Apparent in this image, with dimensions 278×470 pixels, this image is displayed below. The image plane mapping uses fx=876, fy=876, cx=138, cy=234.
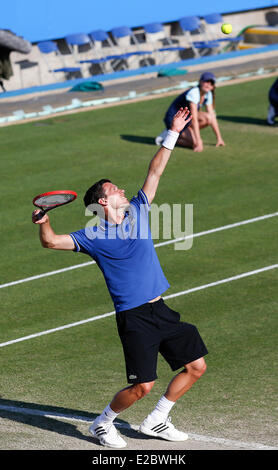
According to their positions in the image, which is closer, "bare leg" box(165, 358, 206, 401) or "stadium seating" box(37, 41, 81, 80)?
"bare leg" box(165, 358, 206, 401)

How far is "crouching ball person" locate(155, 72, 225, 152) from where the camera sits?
19.5 metres

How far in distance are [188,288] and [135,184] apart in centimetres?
594

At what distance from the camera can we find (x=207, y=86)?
1958 centimetres

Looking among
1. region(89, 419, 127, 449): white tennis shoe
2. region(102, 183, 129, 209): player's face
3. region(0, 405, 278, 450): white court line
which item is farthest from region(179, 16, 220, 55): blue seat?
region(89, 419, 127, 449): white tennis shoe

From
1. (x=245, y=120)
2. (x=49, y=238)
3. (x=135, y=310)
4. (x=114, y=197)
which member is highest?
(x=114, y=197)

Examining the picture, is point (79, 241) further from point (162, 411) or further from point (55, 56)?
point (55, 56)

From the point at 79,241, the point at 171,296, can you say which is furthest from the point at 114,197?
the point at 171,296

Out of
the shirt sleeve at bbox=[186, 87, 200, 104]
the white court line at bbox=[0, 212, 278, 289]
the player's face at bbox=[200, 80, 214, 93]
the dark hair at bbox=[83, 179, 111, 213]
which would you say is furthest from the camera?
the player's face at bbox=[200, 80, 214, 93]

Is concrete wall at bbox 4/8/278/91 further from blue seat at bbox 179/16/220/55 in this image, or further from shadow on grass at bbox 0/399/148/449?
shadow on grass at bbox 0/399/148/449

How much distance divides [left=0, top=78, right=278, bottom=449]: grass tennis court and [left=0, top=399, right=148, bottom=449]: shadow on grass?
66 millimetres

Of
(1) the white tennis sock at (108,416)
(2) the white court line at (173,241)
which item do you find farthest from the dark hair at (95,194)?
(2) the white court line at (173,241)

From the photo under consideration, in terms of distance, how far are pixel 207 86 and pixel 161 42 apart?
17.3 metres

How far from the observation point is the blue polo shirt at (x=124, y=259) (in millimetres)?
7867

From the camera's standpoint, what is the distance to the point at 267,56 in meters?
34.3
